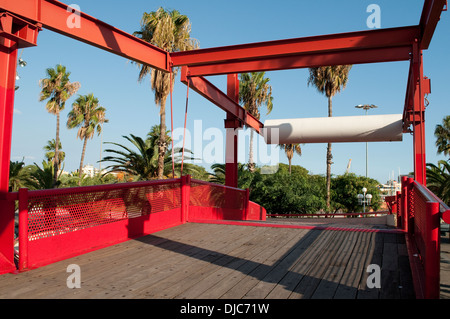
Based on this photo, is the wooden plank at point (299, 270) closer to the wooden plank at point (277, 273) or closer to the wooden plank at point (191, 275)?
the wooden plank at point (277, 273)

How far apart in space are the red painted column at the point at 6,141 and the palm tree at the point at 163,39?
19210mm

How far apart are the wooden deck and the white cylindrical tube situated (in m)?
6.98

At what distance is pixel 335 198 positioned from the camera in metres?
42.7

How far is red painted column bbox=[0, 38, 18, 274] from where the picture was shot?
5094 mm

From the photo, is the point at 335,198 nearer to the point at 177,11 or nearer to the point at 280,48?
the point at 177,11

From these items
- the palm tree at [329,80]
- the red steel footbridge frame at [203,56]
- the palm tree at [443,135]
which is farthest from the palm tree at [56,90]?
the palm tree at [443,135]

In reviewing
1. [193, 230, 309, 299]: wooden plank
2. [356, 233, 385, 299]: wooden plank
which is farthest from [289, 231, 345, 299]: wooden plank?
[193, 230, 309, 299]: wooden plank

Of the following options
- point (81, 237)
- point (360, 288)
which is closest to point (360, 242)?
point (360, 288)

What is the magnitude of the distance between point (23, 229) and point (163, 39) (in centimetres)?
2236

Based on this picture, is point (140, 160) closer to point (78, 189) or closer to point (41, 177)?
point (41, 177)

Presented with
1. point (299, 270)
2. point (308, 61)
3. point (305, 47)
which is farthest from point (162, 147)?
point (299, 270)

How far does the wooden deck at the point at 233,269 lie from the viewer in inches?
167
